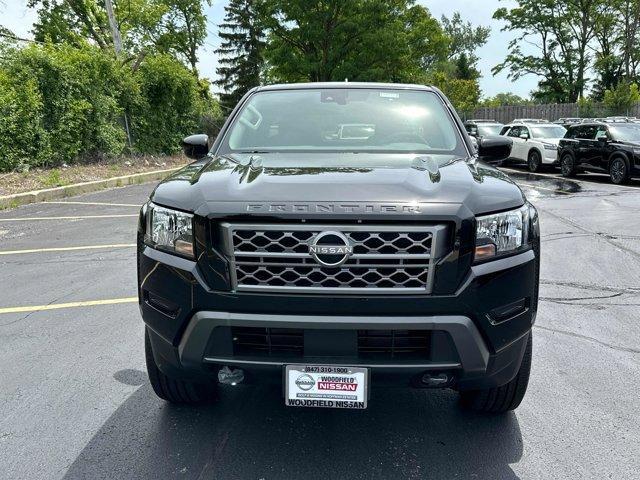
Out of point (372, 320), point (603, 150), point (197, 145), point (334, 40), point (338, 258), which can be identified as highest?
point (334, 40)

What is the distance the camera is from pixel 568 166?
653 inches

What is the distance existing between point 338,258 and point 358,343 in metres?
0.36

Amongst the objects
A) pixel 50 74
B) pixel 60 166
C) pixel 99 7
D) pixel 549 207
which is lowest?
pixel 549 207

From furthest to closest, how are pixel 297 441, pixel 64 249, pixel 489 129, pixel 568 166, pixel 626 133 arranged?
pixel 489 129
pixel 568 166
pixel 626 133
pixel 64 249
pixel 297 441

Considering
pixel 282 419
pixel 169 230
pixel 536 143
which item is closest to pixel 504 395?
pixel 282 419

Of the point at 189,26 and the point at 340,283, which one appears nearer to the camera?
the point at 340,283

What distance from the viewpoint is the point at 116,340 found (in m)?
4.16

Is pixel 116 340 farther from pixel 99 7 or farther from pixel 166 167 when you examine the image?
pixel 99 7

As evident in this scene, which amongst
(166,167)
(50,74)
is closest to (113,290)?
(50,74)

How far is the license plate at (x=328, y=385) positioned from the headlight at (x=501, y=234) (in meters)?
0.70

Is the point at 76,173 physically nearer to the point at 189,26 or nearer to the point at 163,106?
the point at 163,106

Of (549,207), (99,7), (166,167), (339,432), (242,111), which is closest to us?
(339,432)

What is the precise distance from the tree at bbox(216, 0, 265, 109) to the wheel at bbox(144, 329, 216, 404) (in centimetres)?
5451

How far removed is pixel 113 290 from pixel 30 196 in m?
6.85
